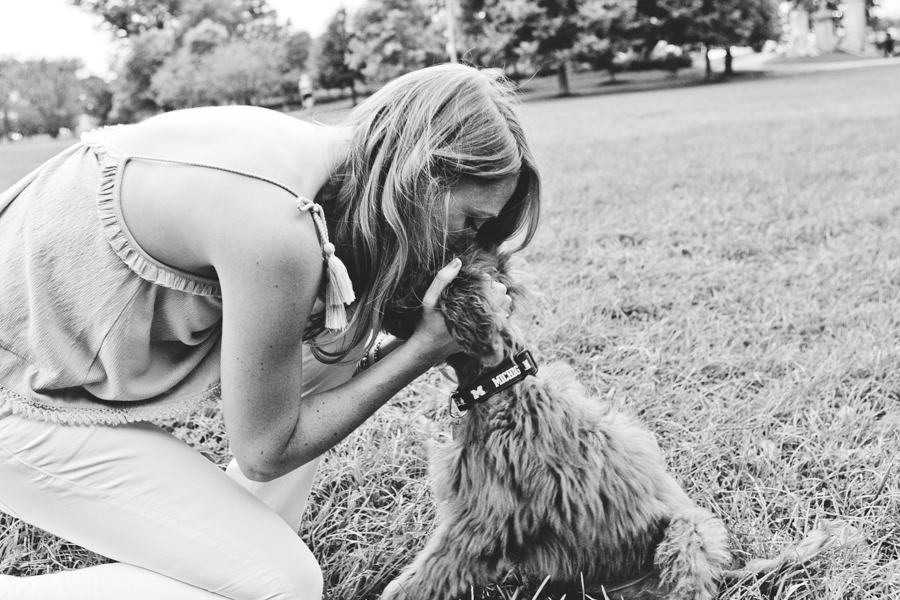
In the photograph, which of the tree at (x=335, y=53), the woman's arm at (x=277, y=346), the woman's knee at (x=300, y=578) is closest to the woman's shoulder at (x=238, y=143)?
the woman's arm at (x=277, y=346)

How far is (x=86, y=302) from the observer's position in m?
1.48

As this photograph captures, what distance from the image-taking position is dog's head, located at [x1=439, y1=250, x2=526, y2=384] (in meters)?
1.66

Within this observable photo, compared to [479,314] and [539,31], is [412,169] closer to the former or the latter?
[479,314]

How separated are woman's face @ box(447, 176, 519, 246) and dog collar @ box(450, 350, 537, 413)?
375mm

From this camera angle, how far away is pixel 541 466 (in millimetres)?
1818

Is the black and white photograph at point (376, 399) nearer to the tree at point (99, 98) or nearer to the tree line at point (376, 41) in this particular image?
the tree line at point (376, 41)

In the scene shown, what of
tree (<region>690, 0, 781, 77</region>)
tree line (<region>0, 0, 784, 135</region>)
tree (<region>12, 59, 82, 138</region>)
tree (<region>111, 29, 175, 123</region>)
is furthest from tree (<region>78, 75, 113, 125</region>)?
tree (<region>690, 0, 781, 77</region>)

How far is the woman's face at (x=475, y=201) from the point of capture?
1.57 metres

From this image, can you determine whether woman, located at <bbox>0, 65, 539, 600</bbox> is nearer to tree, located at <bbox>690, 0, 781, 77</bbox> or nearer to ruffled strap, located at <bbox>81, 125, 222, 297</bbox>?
ruffled strap, located at <bbox>81, 125, 222, 297</bbox>

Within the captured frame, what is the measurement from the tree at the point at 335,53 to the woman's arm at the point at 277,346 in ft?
123

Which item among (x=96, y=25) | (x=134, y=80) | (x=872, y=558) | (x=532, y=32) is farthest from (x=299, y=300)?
(x=96, y=25)

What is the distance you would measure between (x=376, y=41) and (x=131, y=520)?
36.0 metres

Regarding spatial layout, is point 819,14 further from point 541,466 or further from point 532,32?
point 541,466

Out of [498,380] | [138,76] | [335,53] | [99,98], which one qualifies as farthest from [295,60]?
[498,380]
